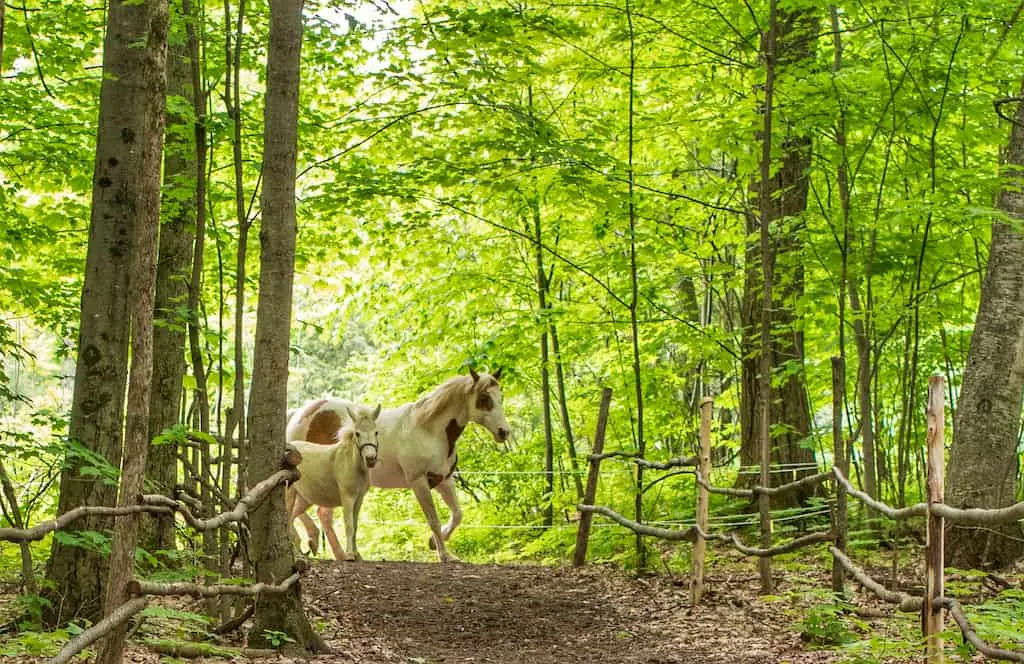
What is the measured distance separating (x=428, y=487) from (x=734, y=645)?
15.1 ft

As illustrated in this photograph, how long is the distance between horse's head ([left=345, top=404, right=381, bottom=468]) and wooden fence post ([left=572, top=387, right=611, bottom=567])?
2069 millimetres

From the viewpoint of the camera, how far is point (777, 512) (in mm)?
9555

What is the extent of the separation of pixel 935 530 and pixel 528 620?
4135mm

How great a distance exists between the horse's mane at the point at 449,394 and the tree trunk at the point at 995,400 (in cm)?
448

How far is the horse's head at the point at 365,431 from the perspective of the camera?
366 inches

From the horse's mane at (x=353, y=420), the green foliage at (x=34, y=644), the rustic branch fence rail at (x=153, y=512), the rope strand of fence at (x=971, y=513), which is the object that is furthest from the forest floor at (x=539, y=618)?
the rope strand of fence at (x=971, y=513)

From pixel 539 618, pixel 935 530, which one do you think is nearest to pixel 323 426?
pixel 539 618

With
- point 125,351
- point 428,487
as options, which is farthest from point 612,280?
point 125,351

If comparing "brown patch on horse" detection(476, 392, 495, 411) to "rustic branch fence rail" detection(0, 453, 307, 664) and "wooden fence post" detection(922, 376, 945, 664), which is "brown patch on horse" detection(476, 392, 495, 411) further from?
"wooden fence post" detection(922, 376, 945, 664)

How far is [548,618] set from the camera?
304 inches

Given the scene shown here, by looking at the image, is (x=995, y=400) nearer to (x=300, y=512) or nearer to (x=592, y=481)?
(x=592, y=481)

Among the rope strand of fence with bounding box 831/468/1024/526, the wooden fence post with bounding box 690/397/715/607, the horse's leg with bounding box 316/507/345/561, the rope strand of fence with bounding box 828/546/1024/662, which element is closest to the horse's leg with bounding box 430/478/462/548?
the horse's leg with bounding box 316/507/345/561

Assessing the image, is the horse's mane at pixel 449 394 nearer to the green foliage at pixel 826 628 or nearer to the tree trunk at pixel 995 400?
the tree trunk at pixel 995 400

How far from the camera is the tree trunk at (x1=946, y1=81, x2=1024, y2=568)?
24.6ft
